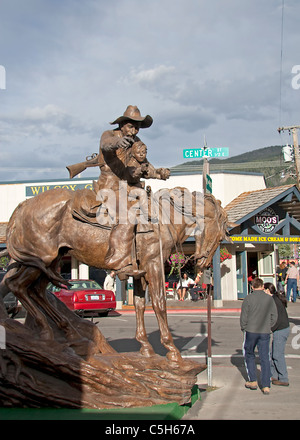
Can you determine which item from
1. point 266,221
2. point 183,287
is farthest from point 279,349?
point 183,287

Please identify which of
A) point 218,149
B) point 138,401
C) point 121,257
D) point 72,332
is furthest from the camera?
point 218,149

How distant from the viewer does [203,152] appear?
37.4 feet

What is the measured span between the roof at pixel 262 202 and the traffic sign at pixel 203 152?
1004cm

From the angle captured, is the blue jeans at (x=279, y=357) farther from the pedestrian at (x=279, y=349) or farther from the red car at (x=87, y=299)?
the red car at (x=87, y=299)

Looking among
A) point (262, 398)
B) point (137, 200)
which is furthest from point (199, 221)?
point (262, 398)

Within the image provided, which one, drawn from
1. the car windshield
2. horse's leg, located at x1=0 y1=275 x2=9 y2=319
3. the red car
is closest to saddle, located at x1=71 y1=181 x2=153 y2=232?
horse's leg, located at x1=0 y1=275 x2=9 y2=319

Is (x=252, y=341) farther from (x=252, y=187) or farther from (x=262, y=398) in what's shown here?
(x=252, y=187)

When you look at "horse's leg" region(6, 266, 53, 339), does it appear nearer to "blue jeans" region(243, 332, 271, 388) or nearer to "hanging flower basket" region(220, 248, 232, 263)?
"blue jeans" region(243, 332, 271, 388)

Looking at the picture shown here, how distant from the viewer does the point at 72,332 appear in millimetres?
6723

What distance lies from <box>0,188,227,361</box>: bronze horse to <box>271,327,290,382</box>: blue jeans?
2186 mm

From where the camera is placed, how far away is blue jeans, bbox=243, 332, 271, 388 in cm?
703

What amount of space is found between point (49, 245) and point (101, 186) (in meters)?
1.09

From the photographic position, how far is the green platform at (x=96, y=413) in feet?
17.0

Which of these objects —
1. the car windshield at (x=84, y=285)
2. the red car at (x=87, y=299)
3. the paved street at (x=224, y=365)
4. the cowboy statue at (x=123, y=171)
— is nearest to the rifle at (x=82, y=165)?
the cowboy statue at (x=123, y=171)
